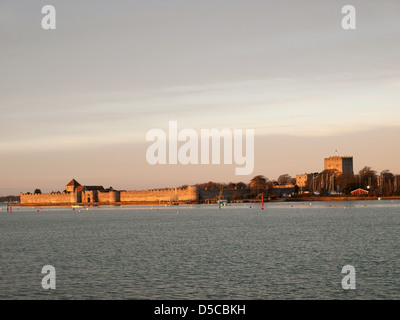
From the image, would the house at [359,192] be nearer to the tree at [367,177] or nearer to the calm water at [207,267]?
the tree at [367,177]

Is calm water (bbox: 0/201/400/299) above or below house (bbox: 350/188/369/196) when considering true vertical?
below

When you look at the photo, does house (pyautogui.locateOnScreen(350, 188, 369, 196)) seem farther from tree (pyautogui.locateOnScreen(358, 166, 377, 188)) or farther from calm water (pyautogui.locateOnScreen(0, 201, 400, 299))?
calm water (pyautogui.locateOnScreen(0, 201, 400, 299))

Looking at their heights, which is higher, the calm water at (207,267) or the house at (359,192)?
the house at (359,192)

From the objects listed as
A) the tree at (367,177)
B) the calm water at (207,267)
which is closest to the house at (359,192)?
the tree at (367,177)

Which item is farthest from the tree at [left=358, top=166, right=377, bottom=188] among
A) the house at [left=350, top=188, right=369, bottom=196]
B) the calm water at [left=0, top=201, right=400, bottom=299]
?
the calm water at [left=0, top=201, right=400, bottom=299]

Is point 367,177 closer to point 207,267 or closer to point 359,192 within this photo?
point 359,192

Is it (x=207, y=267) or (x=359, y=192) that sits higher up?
(x=359, y=192)

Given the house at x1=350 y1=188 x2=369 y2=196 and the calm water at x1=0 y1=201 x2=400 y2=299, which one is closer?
the calm water at x1=0 y1=201 x2=400 y2=299

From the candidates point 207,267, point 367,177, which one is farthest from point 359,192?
point 207,267

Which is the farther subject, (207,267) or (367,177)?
(367,177)
